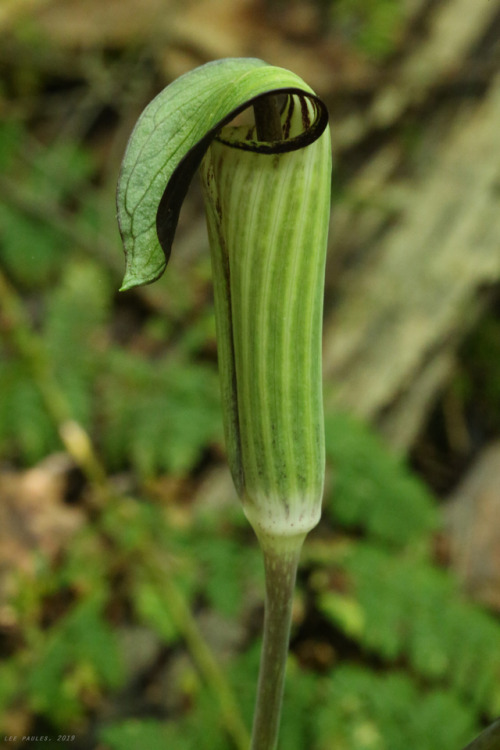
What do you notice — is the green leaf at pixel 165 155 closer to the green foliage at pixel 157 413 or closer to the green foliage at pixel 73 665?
the green foliage at pixel 73 665

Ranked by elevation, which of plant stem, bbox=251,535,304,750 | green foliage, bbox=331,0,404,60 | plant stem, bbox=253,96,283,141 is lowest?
green foliage, bbox=331,0,404,60

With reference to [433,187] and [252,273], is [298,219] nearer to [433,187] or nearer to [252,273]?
[252,273]

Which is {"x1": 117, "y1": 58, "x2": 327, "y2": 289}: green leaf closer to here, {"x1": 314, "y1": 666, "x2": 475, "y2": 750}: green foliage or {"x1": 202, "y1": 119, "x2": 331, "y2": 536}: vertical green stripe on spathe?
{"x1": 202, "y1": 119, "x2": 331, "y2": 536}: vertical green stripe on spathe

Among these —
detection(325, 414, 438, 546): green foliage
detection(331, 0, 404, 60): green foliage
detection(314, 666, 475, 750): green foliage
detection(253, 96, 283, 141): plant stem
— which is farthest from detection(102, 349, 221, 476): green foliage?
detection(331, 0, 404, 60): green foliage

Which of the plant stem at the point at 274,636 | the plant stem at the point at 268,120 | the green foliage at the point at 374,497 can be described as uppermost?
the plant stem at the point at 268,120

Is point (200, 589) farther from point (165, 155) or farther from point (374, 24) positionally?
point (374, 24)

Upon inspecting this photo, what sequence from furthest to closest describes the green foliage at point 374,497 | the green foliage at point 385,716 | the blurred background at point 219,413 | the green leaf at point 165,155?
the green foliage at point 374,497 < the blurred background at point 219,413 < the green foliage at point 385,716 < the green leaf at point 165,155

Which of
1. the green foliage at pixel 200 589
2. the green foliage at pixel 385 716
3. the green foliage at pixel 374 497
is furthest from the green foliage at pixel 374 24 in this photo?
the green foliage at pixel 385 716
